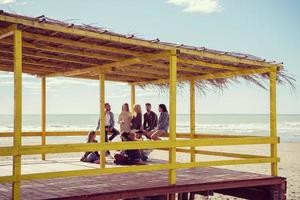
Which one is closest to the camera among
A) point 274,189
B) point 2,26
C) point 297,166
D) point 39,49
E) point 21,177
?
point 21,177

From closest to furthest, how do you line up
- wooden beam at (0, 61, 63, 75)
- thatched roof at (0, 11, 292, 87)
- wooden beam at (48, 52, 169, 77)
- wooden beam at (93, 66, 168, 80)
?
1. thatched roof at (0, 11, 292, 87)
2. wooden beam at (48, 52, 169, 77)
3. wooden beam at (0, 61, 63, 75)
4. wooden beam at (93, 66, 168, 80)

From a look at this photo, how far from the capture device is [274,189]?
29.7 feet

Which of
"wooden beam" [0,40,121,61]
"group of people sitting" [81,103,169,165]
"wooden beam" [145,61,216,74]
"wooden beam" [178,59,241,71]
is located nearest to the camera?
"wooden beam" [0,40,121,61]

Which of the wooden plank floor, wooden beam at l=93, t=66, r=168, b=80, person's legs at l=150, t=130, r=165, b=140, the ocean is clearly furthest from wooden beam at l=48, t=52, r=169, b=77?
the ocean

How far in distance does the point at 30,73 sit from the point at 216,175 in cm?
558

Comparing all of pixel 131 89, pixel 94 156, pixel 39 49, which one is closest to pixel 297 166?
pixel 131 89

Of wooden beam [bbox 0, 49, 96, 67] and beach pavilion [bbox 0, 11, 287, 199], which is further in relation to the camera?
wooden beam [bbox 0, 49, 96, 67]

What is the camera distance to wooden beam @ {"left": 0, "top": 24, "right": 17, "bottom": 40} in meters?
6.23

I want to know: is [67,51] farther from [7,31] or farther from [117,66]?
[7,31]

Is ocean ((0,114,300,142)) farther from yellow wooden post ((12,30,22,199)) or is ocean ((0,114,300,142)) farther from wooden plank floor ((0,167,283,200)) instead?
yellow wooden post ((12,30,22,199))

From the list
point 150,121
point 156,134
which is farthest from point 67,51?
point 150,121

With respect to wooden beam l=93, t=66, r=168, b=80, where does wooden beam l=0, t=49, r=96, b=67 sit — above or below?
above

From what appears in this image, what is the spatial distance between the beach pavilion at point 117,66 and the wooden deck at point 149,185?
0.13ft

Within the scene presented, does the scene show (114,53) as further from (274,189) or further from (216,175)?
(274,189)
